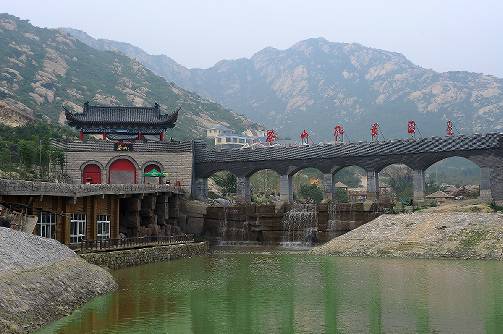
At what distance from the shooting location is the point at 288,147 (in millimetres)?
73438

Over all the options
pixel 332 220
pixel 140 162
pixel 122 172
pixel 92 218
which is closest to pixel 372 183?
pixel 332 220

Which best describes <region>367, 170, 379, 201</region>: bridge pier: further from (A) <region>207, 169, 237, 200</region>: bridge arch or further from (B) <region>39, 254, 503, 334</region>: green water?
(A) <region>207, 169, 237, 200</region>: bridge arch

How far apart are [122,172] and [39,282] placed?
164ft

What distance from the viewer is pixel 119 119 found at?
79.1m

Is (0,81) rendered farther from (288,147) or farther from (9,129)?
(288,147)

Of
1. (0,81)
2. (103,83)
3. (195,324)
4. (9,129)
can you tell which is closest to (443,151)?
(195,324)

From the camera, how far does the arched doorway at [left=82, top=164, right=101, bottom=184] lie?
74.5m

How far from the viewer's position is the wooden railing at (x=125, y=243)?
135 feet

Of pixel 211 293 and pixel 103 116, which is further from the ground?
pixel 103 116

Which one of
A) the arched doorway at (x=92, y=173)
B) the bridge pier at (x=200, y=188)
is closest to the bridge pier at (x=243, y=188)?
the bridge pier at (x=200, y=188)

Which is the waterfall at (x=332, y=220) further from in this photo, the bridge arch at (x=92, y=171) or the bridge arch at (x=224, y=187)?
the bridge arch at (x=224, y=187)

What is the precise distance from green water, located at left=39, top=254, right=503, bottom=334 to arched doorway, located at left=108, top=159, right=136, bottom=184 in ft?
104

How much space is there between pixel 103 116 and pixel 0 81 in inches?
2820

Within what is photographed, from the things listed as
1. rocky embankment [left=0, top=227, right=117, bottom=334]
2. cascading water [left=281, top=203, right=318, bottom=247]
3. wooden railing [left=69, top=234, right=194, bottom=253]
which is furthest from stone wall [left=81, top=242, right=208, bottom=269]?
cascading water [left=281, top=203, right=318, bottom=247]
